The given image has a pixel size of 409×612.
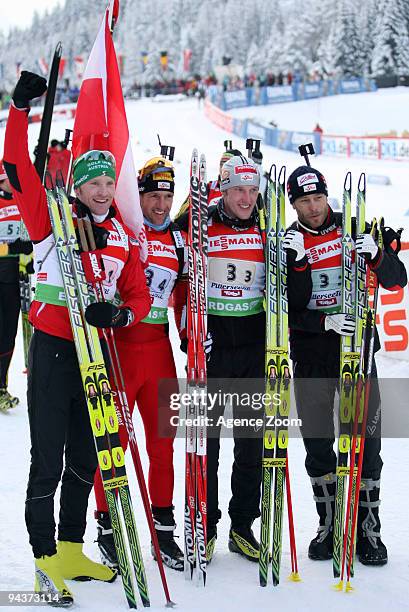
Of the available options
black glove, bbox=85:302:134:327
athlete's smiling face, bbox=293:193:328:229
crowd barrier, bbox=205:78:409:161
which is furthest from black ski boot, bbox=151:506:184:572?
crowd barrier, bbox=205:78:409:161

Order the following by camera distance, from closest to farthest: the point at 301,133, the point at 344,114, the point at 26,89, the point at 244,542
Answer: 1. the point at 26,89
2. the point at 244,542
3. the point at 301,133
4. the point at 344,114

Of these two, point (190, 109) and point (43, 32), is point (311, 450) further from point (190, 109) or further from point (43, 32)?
point (43, 32)

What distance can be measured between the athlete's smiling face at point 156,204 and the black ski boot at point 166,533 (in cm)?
161

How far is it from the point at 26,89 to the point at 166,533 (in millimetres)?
2457

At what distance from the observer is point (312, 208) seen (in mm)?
4102

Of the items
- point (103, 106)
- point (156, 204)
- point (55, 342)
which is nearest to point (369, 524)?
point (55, 342)

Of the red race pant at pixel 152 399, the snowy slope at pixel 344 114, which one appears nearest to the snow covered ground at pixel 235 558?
the red race pant at pixel 152 399

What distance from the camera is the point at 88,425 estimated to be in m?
3.80

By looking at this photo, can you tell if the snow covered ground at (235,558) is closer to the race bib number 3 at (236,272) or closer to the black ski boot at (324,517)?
the black ski boot at (324,517)

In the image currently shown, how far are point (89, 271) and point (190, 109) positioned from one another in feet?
138

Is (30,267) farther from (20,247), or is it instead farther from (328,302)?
(328,302)

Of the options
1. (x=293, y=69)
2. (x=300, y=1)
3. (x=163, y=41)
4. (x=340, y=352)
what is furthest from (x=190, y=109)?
(x=163, y=41)

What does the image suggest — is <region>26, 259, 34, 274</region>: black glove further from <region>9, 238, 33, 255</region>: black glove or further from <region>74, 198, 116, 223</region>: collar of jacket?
<region>74, 198, 116, 223</region>: collar of jacket

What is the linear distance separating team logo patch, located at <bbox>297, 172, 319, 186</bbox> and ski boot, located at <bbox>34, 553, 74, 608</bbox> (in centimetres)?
230
